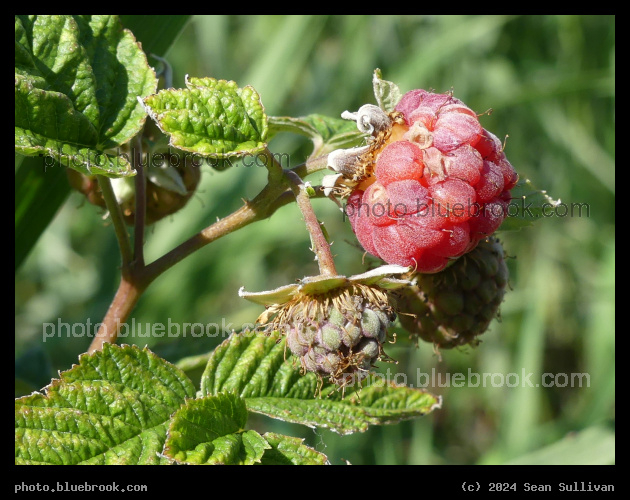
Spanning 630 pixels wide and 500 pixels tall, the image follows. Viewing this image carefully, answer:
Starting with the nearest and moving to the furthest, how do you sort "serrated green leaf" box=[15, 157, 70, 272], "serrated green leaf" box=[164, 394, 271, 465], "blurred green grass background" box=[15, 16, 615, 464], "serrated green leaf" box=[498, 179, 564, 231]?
"serrated green leaf" box=[164, 394, 271, 465] → "serrated green leaf" box=[498, 179, 564, 231] → "serrated green leaf" box=[15, 157, 70, 272] → "blurred green grass background" box=[15, 16, 615, 464]

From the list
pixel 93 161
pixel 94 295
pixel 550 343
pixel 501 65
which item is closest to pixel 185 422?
pixel 93 161

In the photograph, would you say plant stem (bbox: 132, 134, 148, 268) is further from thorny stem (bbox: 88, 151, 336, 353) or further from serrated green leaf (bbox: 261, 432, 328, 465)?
serrated green leaf (bbox: 261, 432, 328, 465)

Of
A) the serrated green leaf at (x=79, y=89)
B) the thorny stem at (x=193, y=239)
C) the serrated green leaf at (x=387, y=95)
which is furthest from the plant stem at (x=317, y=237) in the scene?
the serrated green leaf at (x=79, y=89)

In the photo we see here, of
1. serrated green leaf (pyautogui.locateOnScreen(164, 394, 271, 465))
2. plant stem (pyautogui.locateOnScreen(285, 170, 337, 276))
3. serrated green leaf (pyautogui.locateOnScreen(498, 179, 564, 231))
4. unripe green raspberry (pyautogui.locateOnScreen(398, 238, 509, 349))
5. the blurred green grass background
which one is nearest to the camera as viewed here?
serrated green leaf (pyautogui.locateOnScreen(164, 394, 271, 465))

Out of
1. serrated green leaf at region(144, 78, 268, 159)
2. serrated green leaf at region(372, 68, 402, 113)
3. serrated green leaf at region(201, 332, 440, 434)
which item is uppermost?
serrated green leaf at region(372, 68, 402, 113)

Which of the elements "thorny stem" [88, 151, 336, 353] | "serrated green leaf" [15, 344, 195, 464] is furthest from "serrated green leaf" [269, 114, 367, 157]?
"serrated green leaf" [15, 344, 195, 464]

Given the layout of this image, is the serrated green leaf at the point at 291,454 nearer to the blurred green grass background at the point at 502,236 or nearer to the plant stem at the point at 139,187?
the plant stem at the point at 139,187

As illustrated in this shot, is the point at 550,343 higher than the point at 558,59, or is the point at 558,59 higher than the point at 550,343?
the point at 558,59

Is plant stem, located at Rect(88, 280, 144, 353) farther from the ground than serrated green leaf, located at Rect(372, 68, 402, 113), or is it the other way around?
serrated green leaf, located at Rect(372, 68, 402, 113)
